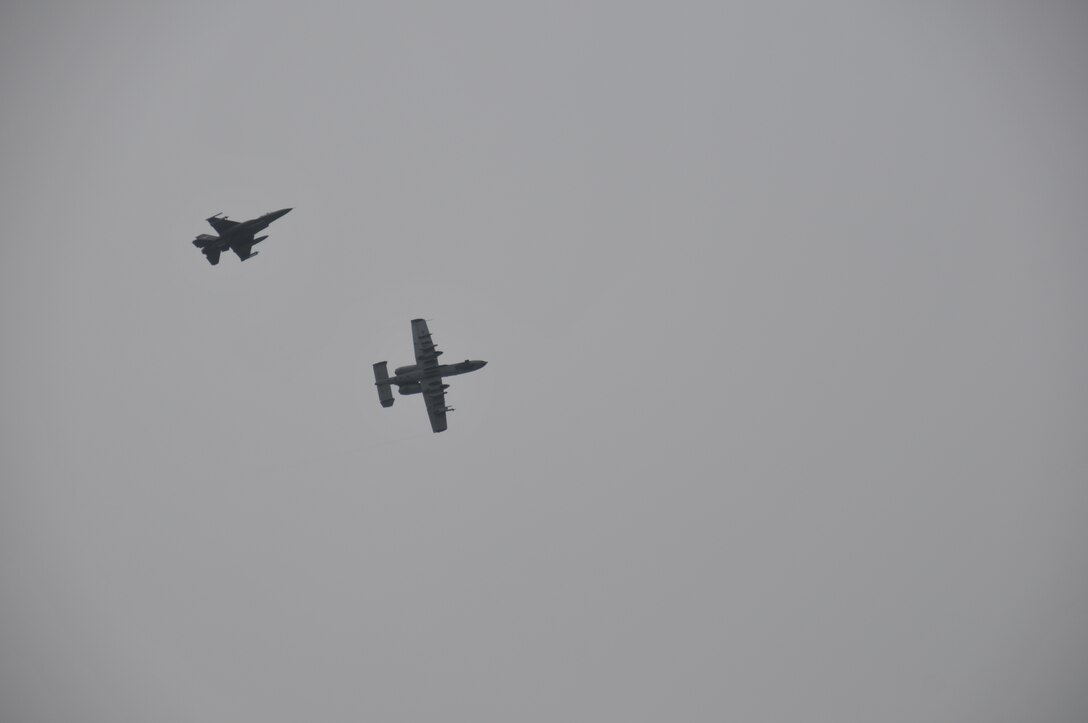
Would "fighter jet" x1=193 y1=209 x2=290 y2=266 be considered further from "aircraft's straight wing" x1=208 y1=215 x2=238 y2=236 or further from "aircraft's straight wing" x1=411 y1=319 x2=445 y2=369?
"aircraft's straight wing" x1=411 y1=319 x2=445 y2=369

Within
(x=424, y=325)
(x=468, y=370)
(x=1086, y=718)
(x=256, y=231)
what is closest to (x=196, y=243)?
(x=256, y=231)

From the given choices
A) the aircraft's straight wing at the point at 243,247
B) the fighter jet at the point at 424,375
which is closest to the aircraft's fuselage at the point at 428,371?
the fighter jet at the point at 424,375

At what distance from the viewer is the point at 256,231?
80.1 m

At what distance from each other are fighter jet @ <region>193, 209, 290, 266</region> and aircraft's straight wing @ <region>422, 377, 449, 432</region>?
2257 cm

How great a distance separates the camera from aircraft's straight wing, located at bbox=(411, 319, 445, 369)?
80875 millimetres

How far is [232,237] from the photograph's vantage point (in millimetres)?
78625

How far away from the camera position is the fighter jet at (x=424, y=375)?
266 ft

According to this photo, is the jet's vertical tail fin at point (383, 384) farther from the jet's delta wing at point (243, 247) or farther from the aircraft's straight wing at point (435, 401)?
the jet's delta wing at point (243, 247)

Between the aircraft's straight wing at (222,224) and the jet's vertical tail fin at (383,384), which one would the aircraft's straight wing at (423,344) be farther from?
the aircraft's straight wing at (222,224)

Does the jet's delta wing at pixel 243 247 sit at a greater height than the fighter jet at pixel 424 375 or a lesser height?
greater

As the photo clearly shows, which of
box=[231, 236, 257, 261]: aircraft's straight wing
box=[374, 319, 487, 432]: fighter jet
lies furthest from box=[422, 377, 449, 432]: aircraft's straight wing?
box=[231, 236, 257, 261]: aircraft's straight wing

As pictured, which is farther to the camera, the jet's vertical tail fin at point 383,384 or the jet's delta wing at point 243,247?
the jet's vertical tail fin at point 383,384

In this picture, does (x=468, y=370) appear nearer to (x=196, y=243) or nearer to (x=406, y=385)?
(x=406, y=385)

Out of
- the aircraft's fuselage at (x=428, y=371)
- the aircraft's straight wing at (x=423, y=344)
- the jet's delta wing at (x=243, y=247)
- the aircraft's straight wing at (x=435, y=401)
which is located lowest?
the aircraft's straight wing at (x=435, y=401)
